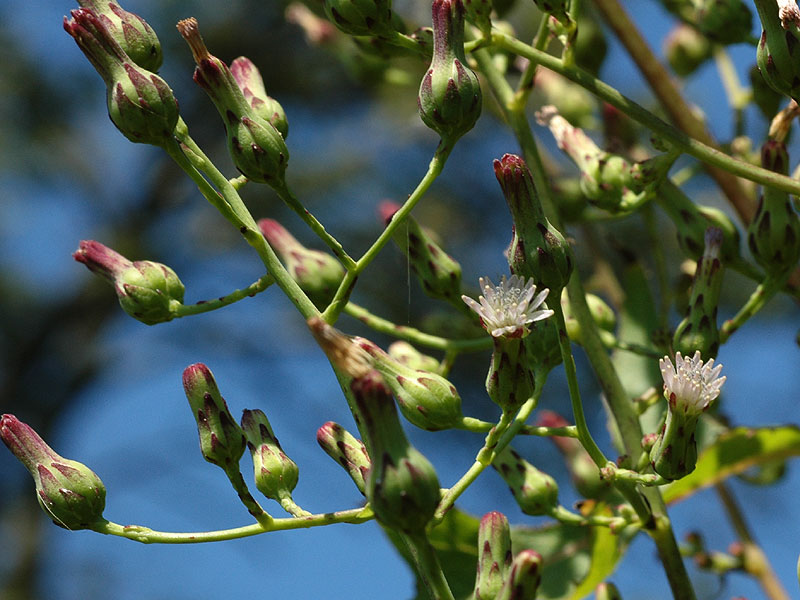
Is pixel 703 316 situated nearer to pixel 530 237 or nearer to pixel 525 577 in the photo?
pixel 530 237

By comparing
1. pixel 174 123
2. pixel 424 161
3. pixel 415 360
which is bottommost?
pixel 415 360

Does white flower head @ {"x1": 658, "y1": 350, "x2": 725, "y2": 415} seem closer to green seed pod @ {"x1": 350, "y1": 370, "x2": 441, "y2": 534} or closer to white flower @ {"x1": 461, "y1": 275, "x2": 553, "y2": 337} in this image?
white flower @ {"x1": 461, "y1": 275, "x2": 553, "y2": 337}

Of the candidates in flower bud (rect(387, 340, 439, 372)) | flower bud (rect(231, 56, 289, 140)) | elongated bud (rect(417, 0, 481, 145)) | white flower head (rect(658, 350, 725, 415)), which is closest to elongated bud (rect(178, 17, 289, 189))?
flower bud (rect(231, 56, 289, 140))

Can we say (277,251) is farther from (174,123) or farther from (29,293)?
(29,293)

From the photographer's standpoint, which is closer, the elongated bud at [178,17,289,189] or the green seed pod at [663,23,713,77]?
the elongated bud at [178,17,289,189]

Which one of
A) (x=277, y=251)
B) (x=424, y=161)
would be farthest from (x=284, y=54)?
(x=277, y=251)

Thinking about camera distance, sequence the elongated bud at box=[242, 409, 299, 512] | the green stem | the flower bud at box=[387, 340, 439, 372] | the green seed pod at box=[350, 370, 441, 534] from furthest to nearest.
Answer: the flower bud at box=[387, 340, 439, 372]
the elongated bud at box=[242, 409, 299, 512]
the green stem
the green seed pod at box=[350, 370, 441, 534]
